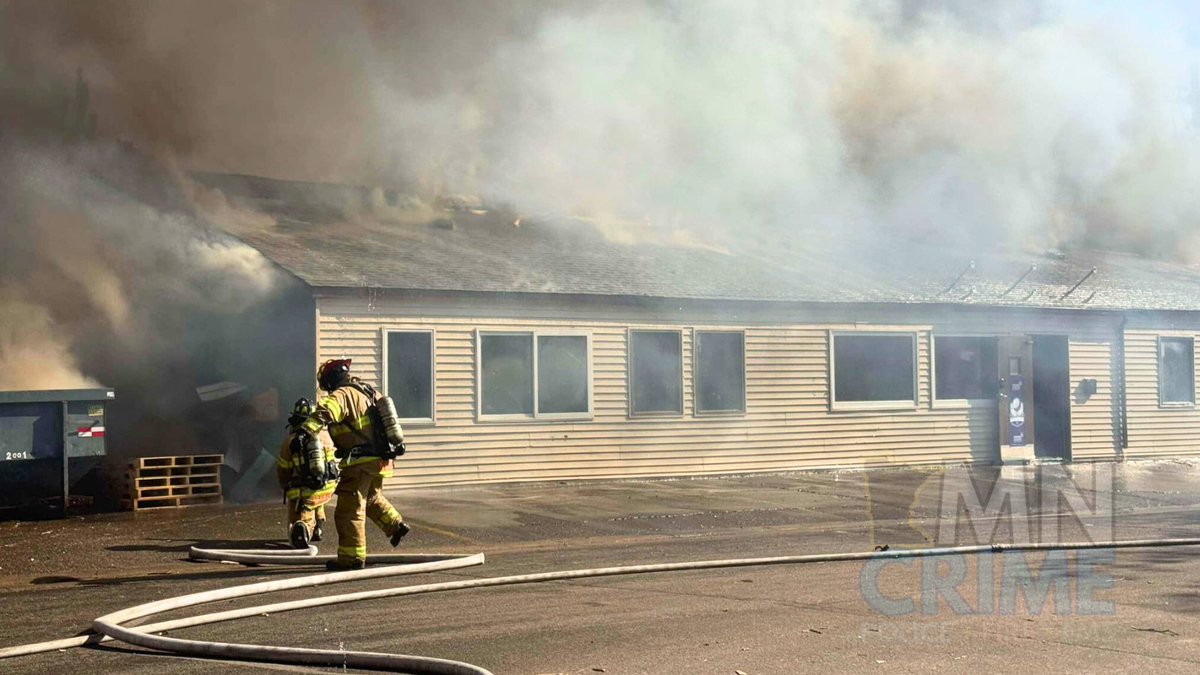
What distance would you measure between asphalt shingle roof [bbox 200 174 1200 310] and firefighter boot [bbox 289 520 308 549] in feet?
17.4

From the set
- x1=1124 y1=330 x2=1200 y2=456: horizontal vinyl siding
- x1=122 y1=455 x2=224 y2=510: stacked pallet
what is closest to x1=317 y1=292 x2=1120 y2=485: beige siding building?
x1=1124 y1=330 x2=1200 y2=456: horizontal vinyl siding

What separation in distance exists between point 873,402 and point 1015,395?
2497 millimetres

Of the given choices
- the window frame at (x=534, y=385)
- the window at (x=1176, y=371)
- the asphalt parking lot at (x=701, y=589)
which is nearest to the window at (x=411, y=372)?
the window frame at (x=534, y=385)

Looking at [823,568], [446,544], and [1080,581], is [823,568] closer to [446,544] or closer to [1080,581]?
[1080,581]

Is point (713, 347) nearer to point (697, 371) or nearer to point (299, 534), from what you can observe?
point (697, 371)

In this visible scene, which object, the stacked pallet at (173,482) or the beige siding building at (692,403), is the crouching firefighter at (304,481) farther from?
the beige siding building at (692,403)

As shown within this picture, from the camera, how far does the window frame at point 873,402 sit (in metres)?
17.7

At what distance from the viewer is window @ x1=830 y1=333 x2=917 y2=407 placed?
17828 mm

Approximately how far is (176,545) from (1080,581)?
23.1 feet

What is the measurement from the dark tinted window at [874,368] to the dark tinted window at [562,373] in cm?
406

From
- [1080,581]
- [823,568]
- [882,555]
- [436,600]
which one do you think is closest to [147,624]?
[436,600]

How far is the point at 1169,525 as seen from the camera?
1136 centimetres

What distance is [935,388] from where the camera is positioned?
18.4m

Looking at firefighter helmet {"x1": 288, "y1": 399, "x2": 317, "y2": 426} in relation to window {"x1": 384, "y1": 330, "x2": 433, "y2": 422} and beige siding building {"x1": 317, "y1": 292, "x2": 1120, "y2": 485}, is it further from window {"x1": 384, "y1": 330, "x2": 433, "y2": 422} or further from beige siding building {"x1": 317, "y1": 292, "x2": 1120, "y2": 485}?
window {"x1": 384, "y1": 330, "x2": 433, "y2": 422}
